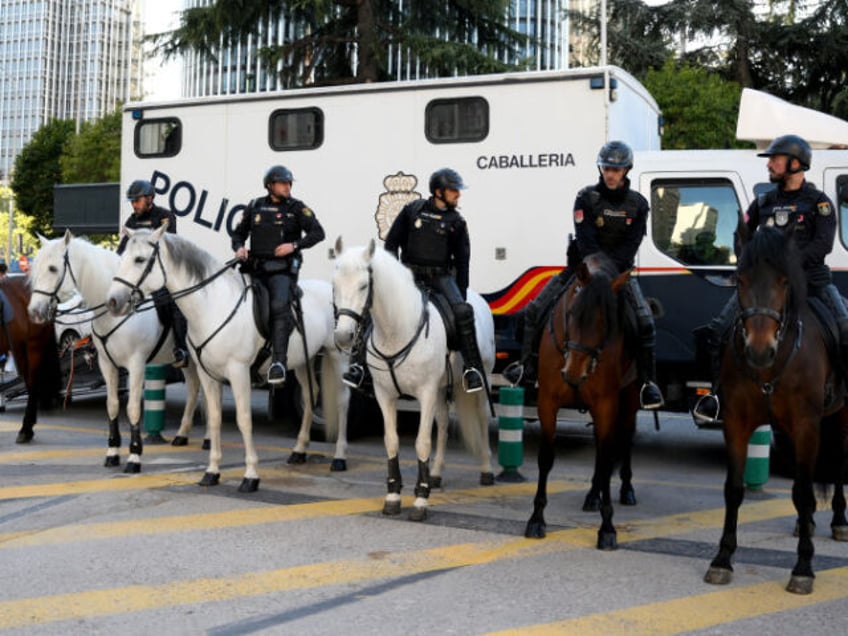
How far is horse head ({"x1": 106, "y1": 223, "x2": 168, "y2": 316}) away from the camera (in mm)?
7629

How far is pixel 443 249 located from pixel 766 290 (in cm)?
305

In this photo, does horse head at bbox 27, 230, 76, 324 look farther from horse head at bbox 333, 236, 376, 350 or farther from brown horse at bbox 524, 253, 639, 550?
brown horse at bbox 524, 253, 639, 550

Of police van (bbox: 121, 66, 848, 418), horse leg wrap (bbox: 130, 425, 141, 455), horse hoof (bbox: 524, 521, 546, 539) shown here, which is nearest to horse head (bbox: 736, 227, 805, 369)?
horse hoof (bbox: 524, 521, 546, 539)

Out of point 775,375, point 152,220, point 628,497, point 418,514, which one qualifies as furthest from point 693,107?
point 775,375

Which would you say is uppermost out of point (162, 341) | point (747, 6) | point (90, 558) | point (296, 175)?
point (747, 6)

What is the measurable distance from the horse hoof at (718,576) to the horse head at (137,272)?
4976 mm

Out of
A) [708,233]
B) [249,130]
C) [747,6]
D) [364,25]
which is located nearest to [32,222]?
[364,25]

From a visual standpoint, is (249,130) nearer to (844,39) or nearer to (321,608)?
(321,608)

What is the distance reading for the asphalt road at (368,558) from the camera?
4590mm

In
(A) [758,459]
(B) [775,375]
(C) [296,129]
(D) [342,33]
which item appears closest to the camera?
(B) [775,375]

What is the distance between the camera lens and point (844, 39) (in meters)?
27.6

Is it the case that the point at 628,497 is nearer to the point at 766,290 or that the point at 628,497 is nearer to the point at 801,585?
the point at 801,585

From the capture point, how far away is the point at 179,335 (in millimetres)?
9484

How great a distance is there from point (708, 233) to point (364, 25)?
47.7 ft
